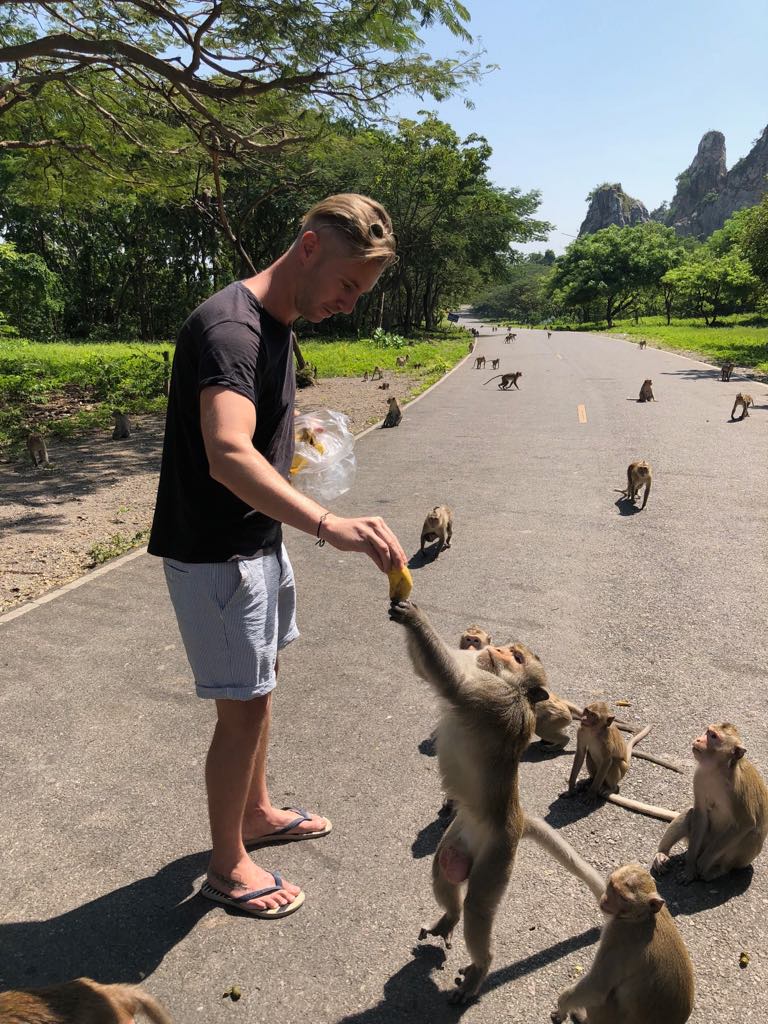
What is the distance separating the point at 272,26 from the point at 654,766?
9671 millimetres

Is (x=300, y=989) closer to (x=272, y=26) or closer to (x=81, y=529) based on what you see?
(x=81, y=529)

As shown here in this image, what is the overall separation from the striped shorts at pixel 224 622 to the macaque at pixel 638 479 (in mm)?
6750

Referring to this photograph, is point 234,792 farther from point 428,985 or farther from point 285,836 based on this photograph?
point 428,985

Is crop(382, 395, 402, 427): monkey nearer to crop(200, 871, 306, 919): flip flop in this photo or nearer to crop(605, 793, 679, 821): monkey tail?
crop(605, 793, 679, 821): monkey tail

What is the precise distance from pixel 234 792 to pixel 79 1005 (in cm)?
78

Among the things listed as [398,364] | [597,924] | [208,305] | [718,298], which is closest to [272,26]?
[208,305]

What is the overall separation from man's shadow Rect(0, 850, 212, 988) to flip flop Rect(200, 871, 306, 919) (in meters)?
0.06

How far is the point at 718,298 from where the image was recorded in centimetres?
5212

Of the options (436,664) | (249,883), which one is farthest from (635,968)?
(249,883)

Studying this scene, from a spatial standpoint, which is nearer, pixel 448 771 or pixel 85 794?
pixel 448 771

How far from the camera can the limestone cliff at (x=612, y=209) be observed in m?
152

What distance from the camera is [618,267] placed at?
211 feet

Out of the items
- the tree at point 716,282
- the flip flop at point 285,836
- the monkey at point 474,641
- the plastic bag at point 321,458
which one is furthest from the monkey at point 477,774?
the tree at point 716,282

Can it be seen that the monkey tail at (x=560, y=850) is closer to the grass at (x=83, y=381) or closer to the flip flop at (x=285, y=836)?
the flip flop at (x=285, y=836)
